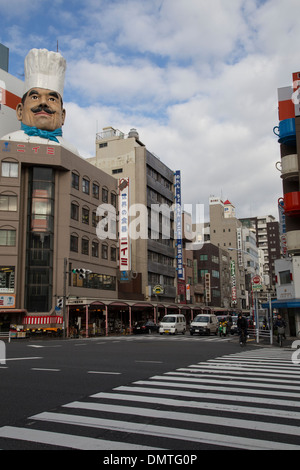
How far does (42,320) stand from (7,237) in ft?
28.2

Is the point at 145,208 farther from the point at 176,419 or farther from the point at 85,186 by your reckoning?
the point at 176,419

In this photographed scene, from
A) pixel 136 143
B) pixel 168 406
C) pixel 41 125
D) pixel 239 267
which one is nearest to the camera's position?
pixel 168 406

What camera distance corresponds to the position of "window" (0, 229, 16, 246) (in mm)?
39812

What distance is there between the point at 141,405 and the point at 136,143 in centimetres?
6144

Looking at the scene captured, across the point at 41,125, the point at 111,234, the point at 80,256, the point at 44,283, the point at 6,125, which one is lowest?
the point at 44,283

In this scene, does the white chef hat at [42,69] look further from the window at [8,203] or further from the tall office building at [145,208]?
the tall office building at [145,208]

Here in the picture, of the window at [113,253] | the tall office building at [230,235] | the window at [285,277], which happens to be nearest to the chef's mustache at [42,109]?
the window at [113,253]

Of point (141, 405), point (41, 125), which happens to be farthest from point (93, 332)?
point (141, 405)

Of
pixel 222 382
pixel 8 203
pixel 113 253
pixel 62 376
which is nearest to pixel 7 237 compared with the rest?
pixel 8 203

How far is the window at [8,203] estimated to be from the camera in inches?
1592

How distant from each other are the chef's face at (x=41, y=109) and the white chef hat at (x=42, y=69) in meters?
0.74

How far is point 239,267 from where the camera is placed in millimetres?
114875
